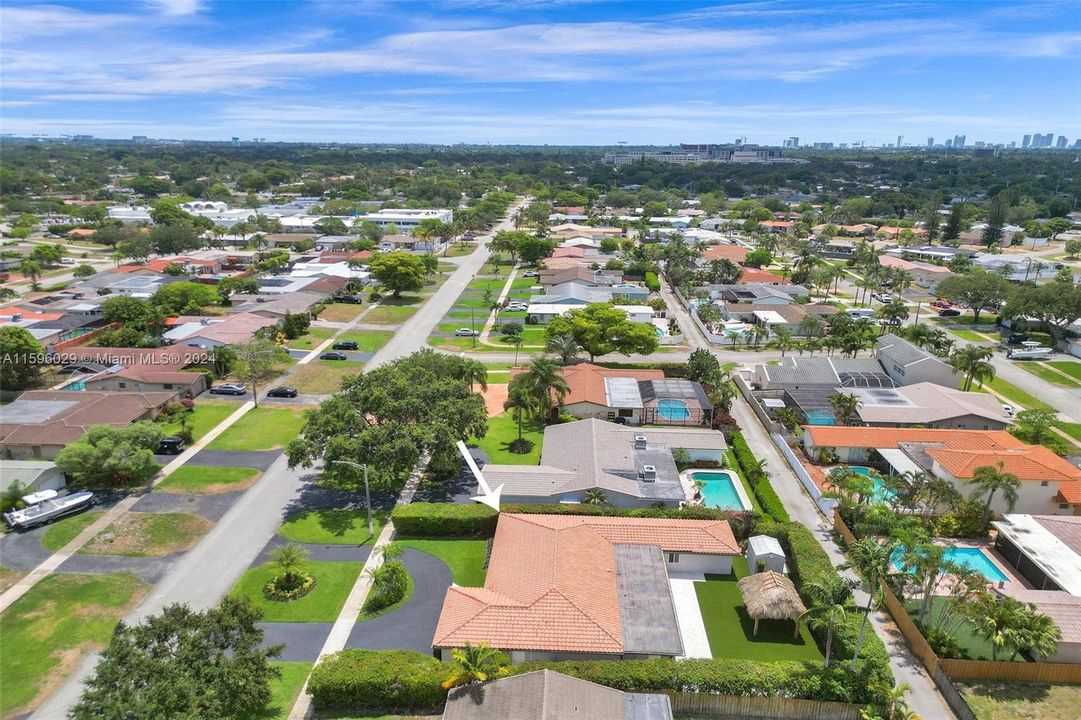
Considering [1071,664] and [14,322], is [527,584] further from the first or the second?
[14,322]

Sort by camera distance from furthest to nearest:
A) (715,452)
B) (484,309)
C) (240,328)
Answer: (484,309), (240,328), (715,452)

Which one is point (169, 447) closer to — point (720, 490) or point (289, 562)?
point (289, 562)

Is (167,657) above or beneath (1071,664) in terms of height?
above

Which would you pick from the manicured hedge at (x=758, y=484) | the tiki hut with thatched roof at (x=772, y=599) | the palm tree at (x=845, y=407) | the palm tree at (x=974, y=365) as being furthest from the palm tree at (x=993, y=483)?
the palm tree at (x=974, y=365)

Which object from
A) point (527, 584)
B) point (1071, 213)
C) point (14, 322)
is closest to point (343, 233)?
point (14, 322)

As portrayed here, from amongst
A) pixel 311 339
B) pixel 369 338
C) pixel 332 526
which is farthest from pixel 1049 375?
pixel 311 339

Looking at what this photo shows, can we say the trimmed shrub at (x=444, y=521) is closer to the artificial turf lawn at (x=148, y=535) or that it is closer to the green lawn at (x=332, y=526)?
the green lawn at (x=332, y=526)
